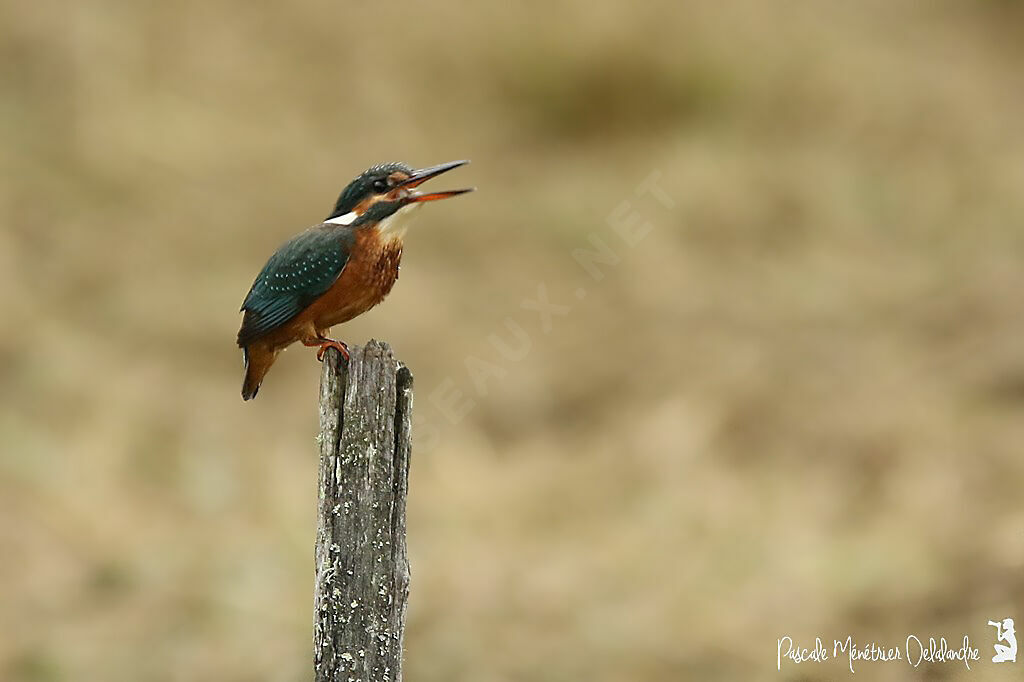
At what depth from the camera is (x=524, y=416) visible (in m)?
11.1

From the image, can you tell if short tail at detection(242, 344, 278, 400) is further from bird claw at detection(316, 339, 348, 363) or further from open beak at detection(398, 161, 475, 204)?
open beak at detection(398, 161, 475, 204)

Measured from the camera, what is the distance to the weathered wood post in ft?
12.2

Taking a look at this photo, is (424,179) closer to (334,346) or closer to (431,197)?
(431,197)

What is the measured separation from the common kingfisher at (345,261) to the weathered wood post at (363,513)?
37 cm

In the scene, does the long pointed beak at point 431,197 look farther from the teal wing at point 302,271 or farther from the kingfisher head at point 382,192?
the teal wing at point 302,271

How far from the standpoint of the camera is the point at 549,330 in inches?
498

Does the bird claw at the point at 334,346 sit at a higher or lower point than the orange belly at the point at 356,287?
lower

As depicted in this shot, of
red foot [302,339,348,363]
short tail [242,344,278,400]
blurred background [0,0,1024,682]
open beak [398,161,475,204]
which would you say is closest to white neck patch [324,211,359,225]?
open beak [398,161,475,204]

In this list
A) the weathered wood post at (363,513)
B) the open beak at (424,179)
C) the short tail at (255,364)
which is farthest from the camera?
the short tail at (255,364)

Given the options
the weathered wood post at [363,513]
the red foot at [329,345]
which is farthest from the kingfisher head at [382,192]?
the weathered wood post at [363,513]

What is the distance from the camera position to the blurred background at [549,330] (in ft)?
26.6

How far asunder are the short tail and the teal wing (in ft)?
0.67

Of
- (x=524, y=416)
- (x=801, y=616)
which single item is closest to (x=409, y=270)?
(x=524, y=416)

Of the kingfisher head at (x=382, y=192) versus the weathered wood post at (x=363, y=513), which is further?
the kingfisher head at (x=382, y=192)
